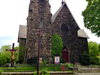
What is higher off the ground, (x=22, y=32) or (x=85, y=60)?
(x=22, y=32)

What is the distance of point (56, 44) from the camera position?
2009 cm

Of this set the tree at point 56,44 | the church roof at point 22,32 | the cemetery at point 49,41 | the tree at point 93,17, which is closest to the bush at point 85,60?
the cemetery at point 49,41

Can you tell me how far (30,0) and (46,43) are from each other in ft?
31.1

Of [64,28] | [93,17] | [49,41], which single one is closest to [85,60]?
[64,28]

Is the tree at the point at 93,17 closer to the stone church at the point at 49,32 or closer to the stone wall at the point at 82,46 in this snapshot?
the stone church at the point at 49,32

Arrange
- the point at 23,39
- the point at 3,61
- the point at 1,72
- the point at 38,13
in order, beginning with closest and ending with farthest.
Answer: the point at 1,72
the point at 3,61
the point at 38,13
the point at 23,39

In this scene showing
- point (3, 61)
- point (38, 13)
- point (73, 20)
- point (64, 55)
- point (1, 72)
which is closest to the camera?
point (1, 72)

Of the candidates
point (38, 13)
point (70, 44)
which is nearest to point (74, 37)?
point (70, 44)

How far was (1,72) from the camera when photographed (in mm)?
10352

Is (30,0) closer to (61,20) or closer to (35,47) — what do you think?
(61,20)

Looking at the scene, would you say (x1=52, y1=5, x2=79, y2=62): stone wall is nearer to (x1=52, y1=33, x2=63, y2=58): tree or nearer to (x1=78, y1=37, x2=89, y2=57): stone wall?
(x1=52, y1=33, x2=63, y2=58): tree

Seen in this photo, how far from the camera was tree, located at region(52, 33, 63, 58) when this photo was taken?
19.8m

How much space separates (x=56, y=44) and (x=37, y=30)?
4.67 m

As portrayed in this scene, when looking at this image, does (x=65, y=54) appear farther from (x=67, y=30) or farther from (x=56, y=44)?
(x=67, y=30)
